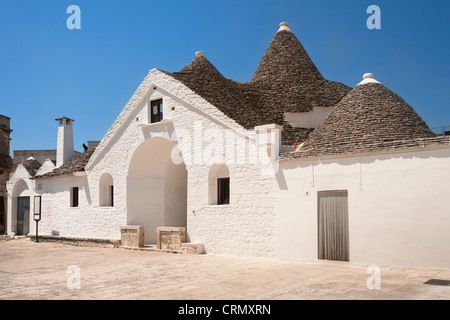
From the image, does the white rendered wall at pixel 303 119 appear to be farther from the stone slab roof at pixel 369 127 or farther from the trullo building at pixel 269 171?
the stone slab roof at pixel 369 127

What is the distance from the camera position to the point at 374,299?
23.5 ft

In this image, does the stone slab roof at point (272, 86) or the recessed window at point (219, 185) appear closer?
the recessed window at point (219, 185)

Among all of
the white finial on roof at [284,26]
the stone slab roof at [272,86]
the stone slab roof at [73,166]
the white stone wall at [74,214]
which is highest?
the white finial on roof at [284,26]

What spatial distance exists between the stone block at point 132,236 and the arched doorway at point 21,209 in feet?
33.2

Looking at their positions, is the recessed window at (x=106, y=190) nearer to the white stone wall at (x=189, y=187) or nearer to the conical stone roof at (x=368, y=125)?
the white stone wall at (x=189, y=187)

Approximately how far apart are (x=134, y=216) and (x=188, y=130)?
16.3 ft

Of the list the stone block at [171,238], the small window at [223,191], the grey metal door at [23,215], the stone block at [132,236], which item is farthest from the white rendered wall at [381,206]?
the grey metal door at [23,215]

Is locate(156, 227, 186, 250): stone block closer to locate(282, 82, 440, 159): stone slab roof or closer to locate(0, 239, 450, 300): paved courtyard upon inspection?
locate(0, 239, 450, 300): paved courtyard

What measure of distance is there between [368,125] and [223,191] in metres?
5.57

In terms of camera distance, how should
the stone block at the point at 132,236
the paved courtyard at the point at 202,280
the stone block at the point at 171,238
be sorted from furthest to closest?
1. the stone block at the point at 132,236
2. the stone block at the point at 171,238
3. the paved courtyard at the point at 202,280

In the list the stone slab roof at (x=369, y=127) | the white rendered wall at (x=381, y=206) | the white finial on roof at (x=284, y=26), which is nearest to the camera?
the white rendered wall at (x=381, y=206)

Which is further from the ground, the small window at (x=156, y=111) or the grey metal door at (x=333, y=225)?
the small window at (x=156, y=111)

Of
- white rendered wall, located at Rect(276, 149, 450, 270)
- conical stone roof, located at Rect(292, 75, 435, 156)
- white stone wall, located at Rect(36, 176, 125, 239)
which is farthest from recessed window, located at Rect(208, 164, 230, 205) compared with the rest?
white stone wall, located at Rect(36, 176, 125, 239)

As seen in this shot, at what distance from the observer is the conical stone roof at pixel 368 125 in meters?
11.5
